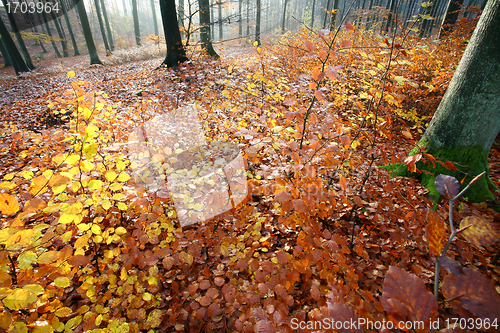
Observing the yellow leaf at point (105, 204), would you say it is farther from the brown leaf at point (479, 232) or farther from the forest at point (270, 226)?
the brown leaf at point (479, 232)

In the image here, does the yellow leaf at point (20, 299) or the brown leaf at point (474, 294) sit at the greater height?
the brown leaf at point (474, 294)

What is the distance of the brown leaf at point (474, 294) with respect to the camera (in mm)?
603

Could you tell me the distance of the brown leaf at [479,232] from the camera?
82cm

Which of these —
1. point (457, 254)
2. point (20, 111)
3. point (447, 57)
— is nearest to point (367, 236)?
point (457, 254)

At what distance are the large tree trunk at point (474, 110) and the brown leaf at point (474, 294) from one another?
2.34 m

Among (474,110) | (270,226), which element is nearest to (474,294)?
(270,226)

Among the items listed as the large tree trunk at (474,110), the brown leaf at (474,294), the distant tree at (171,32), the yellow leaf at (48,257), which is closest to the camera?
the brown leaf at (474,294)

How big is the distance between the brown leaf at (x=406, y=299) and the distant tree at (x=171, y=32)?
7859 mm

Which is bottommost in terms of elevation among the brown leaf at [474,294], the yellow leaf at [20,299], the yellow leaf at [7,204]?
the yellow leaf at [20,299]

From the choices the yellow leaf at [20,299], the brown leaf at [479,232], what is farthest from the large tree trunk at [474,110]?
the yellow leaf at [20,299]

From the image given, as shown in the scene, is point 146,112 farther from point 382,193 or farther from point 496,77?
point 496,77

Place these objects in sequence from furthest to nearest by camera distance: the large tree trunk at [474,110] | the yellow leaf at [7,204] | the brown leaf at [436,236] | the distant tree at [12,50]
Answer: the distant tree at [12,50], the large tree trunk at [474,110], the yellow leaf at [7,204], the brown leaf at [436,236]

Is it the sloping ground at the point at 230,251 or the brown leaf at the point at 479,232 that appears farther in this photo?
the sloping ground at the point at 230,251

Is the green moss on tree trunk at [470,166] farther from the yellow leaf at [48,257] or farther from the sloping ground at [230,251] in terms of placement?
the yellow leaf at [48,257]
